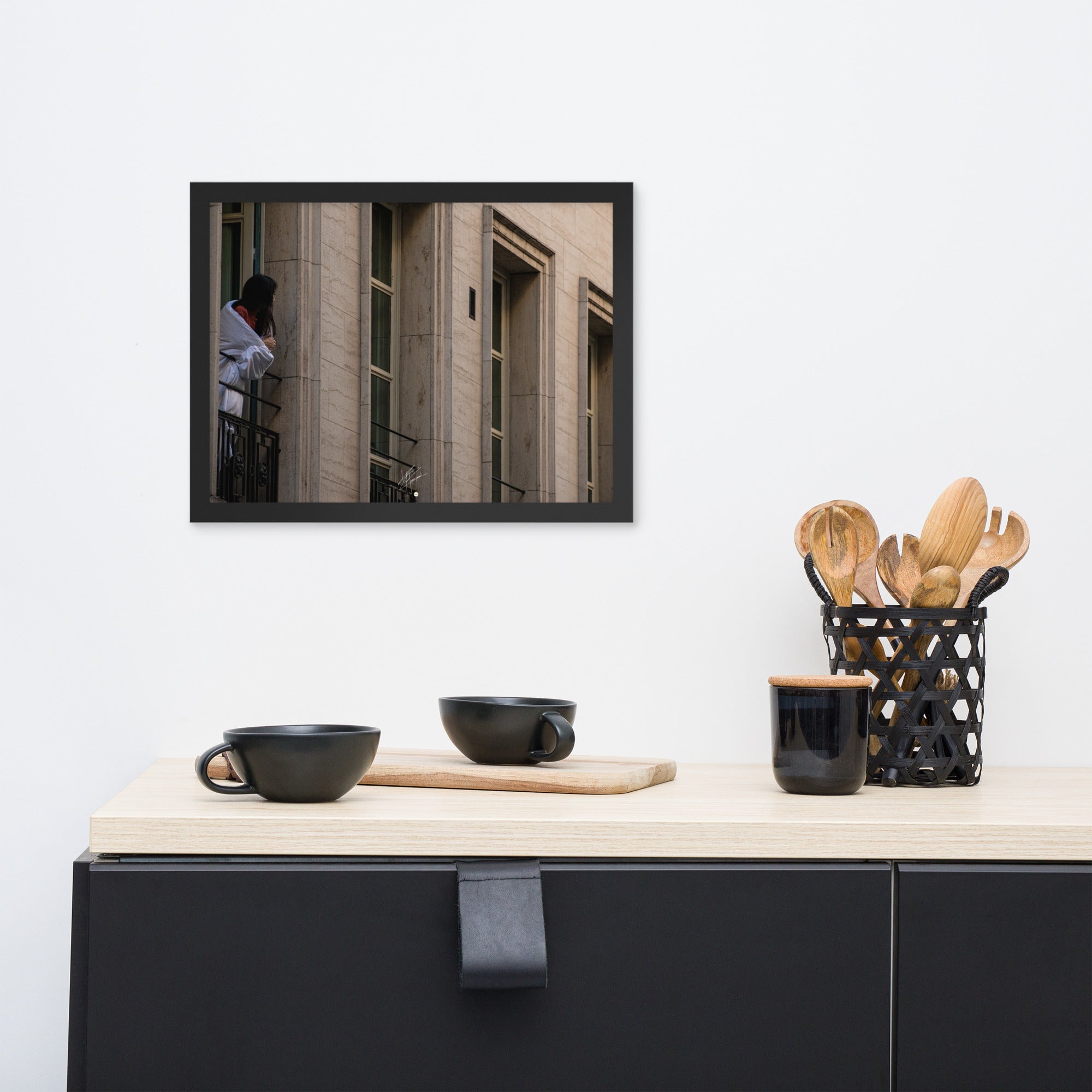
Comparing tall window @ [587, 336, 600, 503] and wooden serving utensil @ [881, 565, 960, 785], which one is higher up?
tall window @ [587, 336, 600, 503]

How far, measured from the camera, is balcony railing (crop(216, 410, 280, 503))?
4.21 feet

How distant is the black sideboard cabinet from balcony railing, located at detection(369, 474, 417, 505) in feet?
1.76

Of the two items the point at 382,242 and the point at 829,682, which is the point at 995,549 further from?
the point at 382,242

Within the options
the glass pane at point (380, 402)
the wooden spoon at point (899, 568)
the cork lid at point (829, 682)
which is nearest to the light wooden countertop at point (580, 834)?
the cork lid at point (829, 682)

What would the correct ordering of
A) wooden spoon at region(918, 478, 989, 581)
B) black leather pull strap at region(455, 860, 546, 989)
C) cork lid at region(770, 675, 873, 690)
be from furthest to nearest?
1. wooden spoon at region(918, 478, 989, 581)
2. cork lid at region(770, 675, 873, 690)
3. black leather pull strap at region(455, 860, 546, 989)

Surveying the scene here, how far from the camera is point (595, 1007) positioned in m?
0.85

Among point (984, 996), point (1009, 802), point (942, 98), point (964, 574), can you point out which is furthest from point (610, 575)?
point (942, 98)

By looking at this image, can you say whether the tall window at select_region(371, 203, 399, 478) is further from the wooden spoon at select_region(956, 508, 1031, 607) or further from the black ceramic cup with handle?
the wooden spoon at select_region(956, 508, 1031, 607)

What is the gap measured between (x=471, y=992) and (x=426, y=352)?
0.73 metres

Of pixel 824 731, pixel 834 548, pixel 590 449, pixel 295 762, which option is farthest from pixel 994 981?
pixel 590 449

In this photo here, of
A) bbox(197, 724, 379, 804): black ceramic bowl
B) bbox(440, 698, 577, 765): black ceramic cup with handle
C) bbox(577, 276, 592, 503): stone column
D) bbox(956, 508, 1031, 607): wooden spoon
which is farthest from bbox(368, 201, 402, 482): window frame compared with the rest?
bbox(956, 508, 1031, 607): wooden spoon

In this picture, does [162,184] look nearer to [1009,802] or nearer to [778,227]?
[778,227]

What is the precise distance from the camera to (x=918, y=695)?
41.5 inches

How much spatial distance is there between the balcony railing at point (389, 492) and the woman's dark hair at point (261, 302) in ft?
0.72
